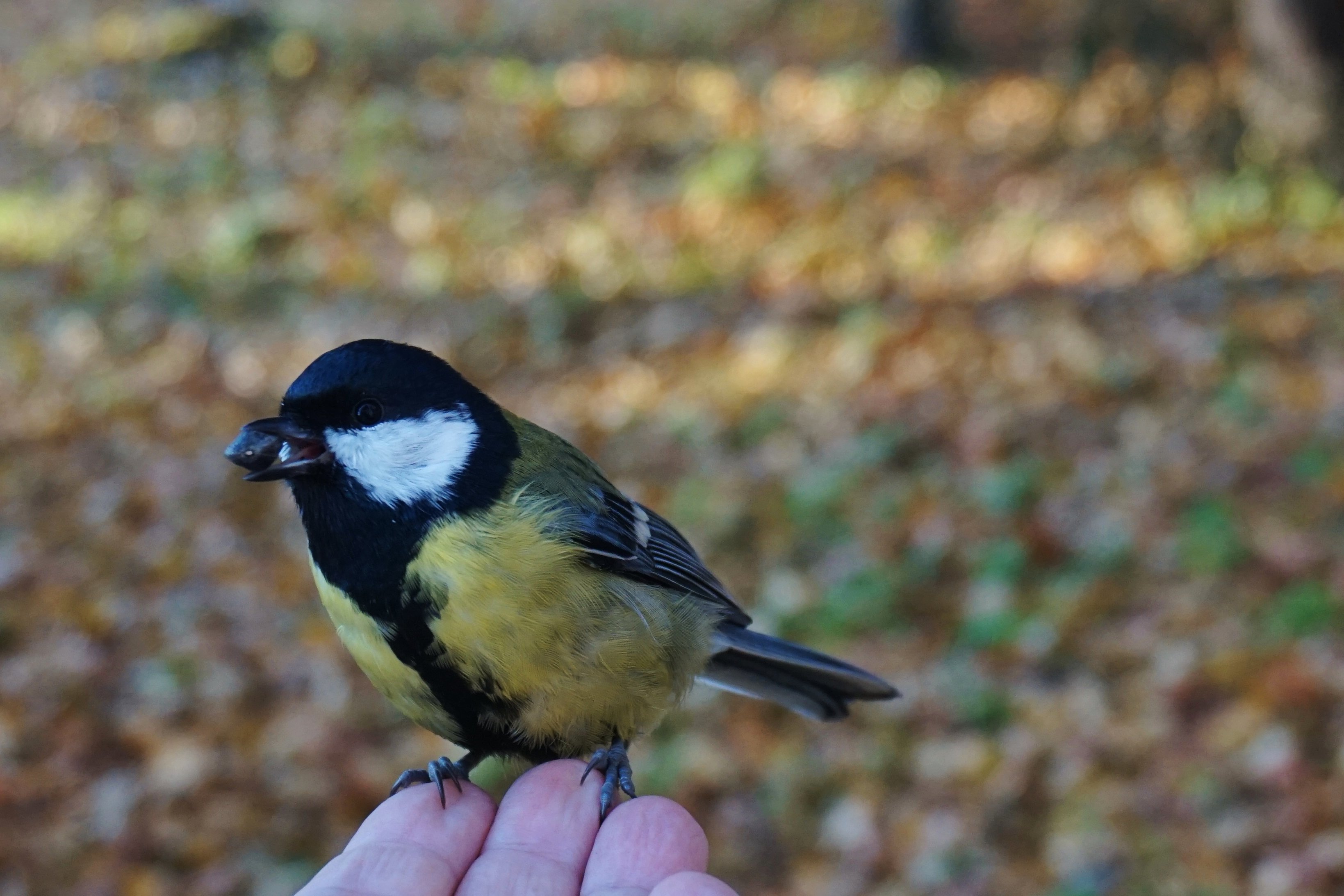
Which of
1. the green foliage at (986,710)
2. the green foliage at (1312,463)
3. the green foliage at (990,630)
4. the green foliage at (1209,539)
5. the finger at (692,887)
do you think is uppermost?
the green foliage at (1312,463)

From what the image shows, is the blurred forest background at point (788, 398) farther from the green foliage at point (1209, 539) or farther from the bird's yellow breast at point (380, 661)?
the bird's yellow breast at point (380, 661)

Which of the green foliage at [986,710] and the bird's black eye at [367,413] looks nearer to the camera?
the bird's black eye at [367,413]

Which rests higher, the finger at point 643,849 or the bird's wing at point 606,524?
the bird's wing at point 606,524

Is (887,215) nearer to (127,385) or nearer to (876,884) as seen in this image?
(127,385)

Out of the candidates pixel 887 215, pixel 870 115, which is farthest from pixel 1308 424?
pixel 870 115

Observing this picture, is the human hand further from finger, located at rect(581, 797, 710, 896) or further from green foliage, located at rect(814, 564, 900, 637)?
green foliage, located at rect(814, 564, 900, 637)

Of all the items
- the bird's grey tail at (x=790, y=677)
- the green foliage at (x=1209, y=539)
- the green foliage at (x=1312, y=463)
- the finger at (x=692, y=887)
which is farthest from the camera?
the green foliage at (x=1312, y=463)

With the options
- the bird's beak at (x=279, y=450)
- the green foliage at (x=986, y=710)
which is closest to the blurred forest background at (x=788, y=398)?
the green foliage at (x=986, y=710)
